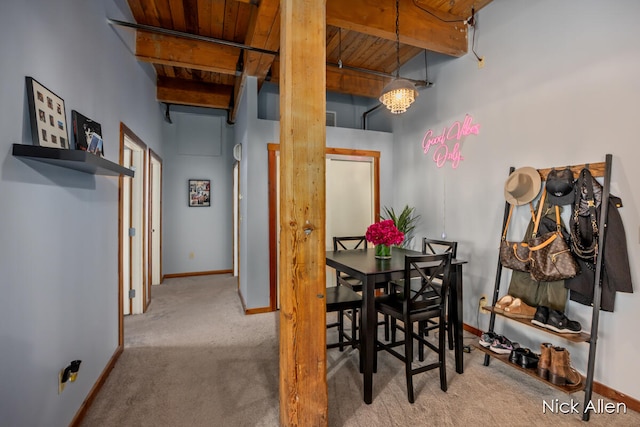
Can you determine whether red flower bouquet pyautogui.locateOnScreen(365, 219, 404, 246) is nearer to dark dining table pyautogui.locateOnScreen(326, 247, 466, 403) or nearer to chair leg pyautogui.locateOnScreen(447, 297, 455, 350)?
dark dining table pyautogui.locateOnScreen(326, 247, 466, 403)

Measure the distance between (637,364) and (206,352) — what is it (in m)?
3.17

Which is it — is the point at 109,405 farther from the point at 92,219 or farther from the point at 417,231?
the point at 417,231

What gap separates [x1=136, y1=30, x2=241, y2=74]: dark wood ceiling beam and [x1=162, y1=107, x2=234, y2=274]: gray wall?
2.32 m

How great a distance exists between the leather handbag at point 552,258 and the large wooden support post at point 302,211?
1699 millimetres

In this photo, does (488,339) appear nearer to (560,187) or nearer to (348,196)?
(560,187)

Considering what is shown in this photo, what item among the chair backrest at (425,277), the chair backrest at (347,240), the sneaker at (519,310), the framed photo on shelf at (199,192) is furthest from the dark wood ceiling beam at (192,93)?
the sneaker at (519,310)

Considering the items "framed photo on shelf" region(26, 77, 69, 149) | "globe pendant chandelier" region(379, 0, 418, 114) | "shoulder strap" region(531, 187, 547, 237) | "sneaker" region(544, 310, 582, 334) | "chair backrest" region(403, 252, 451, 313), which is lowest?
"sneaker" region(544, 310, 582, 334)

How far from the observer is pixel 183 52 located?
3.26m

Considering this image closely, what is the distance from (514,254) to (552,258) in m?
0.27

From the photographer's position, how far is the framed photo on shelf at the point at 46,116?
1.35m

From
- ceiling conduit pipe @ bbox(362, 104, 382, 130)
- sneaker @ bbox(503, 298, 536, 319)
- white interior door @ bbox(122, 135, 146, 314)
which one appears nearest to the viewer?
sneaker @ bbox(503, 298, 536, 319)

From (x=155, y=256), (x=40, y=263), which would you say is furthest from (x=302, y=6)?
(x=155, y=256)

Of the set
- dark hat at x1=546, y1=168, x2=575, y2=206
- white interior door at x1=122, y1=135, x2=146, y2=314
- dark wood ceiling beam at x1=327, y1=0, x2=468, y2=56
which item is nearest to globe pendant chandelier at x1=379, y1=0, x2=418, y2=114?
dark wood ceiling beam at x1=327, y1=0, x2=468, y2=56

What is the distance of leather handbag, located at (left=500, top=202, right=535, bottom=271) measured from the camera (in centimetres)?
231
